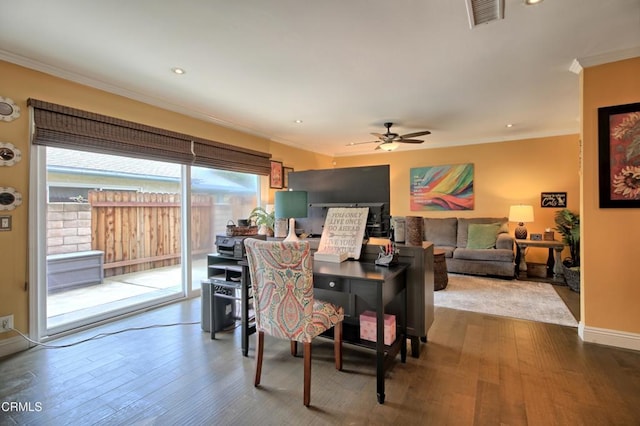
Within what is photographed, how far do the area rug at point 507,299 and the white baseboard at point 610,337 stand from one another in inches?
15.8

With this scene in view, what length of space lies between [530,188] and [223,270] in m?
5.40

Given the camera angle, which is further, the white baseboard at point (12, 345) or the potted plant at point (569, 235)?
the potted plant at point (569, 235)

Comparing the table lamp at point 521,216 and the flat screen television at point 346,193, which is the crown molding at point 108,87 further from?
the table lamp at point 521,216

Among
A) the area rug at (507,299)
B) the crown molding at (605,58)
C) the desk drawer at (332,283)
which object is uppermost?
the crown molding at (605,58)

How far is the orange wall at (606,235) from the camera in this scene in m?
2.47

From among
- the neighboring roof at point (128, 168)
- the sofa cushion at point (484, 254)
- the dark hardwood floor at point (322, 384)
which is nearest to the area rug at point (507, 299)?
the sofa cushion at point (484, 254)

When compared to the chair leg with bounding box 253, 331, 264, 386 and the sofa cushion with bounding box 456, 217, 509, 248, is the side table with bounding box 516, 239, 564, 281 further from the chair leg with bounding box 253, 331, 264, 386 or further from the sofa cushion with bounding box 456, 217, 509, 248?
the chair leg with bounding box 253, 331, 264, 386

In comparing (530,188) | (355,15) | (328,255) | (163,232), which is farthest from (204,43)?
(530,188)

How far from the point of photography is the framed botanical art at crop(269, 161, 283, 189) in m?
5.28

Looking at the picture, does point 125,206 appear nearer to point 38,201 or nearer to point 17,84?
point 38,201

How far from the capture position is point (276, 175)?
540 centimetres

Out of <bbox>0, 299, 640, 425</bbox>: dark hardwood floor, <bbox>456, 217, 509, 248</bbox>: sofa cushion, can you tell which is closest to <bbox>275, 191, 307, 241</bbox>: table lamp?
<bbox>0, 299, 640, 425</bbox>: dark hardwood floor

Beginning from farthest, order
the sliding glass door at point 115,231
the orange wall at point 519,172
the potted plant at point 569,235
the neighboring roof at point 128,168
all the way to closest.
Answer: the orange wall at point 519,172 < the potted plant at point 569,235 < the neighboring roof at point 128,168 < the sliding glass door at point 115,231

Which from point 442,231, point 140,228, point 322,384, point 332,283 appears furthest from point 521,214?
point 140,228
